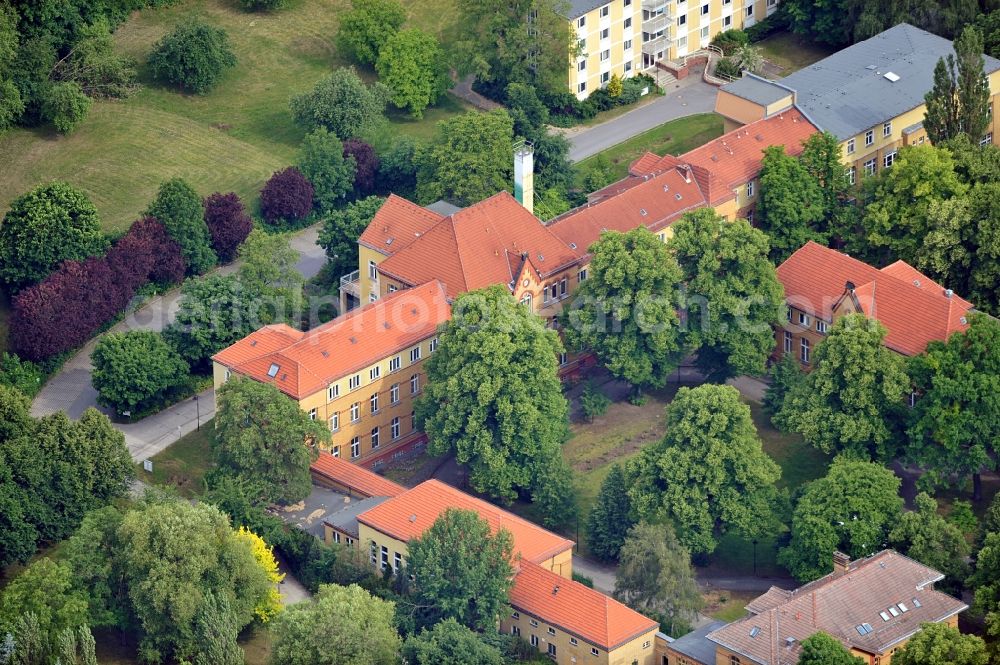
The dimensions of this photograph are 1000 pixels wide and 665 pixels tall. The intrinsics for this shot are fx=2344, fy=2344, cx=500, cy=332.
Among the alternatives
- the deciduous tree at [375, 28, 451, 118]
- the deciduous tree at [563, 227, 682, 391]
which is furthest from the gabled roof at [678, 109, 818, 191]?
the deciduous tree at [375, 28, 451, 118]

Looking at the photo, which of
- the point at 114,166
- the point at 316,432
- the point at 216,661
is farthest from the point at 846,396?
the point at 114,166

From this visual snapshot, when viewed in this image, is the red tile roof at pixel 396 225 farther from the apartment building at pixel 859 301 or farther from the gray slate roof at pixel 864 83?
the gray slate roof at pixel 864 83

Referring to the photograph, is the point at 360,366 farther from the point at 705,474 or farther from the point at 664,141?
the point at 664,141

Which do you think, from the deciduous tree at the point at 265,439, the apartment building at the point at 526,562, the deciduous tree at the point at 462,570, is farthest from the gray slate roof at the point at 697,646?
the deciduous tree at the point at 265,439

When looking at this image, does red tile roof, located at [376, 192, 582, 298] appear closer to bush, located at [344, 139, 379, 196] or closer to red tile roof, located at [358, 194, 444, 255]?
red tile roof, located at [358, 194, 444, 255]

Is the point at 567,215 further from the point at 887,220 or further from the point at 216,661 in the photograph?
the point at 216,661

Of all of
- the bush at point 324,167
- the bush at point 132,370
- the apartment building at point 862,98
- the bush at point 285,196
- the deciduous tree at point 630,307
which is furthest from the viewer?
the bush at point 324,167

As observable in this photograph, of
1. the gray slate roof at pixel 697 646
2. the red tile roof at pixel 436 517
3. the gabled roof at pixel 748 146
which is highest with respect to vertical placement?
the gabled roof at pixel 748 146
